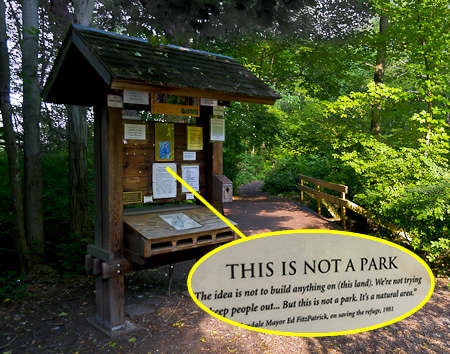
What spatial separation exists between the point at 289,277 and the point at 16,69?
9.69 metres

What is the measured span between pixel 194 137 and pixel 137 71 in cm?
119

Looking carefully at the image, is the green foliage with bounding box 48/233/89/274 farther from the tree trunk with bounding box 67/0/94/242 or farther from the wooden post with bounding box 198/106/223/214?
the wooden post with bounding box 198/106/223/214

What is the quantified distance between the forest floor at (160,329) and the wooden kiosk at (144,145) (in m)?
0.37

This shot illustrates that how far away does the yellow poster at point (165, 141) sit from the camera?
13.6 ft

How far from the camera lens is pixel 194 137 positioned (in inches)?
174

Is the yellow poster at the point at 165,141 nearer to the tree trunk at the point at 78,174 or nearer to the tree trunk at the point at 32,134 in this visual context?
the tree trunk at the point at 78,174

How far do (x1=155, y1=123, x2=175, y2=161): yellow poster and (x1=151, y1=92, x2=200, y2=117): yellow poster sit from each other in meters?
0.25

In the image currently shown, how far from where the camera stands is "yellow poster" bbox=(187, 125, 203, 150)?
438cm

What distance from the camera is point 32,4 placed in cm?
608

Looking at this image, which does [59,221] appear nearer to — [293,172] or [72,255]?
[72,255]

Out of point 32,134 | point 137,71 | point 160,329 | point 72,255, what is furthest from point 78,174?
point 137,71

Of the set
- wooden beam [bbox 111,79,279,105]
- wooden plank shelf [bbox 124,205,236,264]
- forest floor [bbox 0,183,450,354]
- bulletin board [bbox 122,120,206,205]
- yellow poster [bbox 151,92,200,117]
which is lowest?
forest floor [bbox 0,183,450,354]

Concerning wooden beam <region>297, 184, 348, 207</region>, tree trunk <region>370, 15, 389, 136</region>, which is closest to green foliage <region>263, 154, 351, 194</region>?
wooden beam <region>297, 184, 348, 207</region>

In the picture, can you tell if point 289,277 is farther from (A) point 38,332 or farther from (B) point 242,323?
(A) point 38,332
